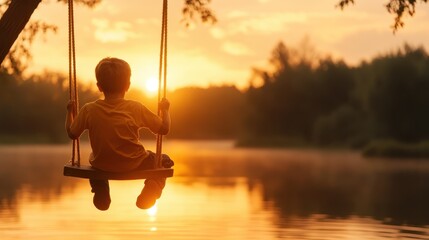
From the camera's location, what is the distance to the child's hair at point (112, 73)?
10133 mm

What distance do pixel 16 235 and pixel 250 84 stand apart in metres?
71.8

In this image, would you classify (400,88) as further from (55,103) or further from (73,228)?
(73,228)

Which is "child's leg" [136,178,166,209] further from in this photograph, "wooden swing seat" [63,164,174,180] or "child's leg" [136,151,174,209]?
"wooden swing seat" [63,164,174,180]

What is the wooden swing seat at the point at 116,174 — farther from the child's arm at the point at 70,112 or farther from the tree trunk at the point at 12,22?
the tree trunk at the point at 12,22

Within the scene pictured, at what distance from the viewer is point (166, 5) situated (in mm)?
10812

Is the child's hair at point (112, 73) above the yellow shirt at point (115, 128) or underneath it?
above

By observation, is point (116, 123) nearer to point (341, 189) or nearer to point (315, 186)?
point (341, 189)

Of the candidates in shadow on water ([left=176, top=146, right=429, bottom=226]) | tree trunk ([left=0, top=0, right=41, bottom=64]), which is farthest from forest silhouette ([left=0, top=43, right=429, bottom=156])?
tree trunk ([left=0, top=0, right=41, bottom=64])

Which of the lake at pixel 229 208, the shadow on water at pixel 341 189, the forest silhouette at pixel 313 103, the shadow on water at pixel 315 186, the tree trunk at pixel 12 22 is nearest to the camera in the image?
the tree trunk at pixel 12 22

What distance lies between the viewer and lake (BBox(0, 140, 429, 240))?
18094mm

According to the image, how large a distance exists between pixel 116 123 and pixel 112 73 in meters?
0.49

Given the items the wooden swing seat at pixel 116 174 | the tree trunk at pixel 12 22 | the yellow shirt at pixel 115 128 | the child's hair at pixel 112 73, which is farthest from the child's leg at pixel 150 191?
the tree trunk at pixel 12 22

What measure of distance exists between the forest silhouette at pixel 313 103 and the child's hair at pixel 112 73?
5778 cm

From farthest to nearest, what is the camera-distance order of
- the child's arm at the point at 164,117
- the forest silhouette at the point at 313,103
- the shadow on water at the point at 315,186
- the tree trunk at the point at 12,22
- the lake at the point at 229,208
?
the forest silhouette at the point at 313,103 < the shadow on water at the point at 315,186 < the lake at the point at 229,208 < the tree trunk at the point at 12,22 < the child's arm at the point at 164,117
